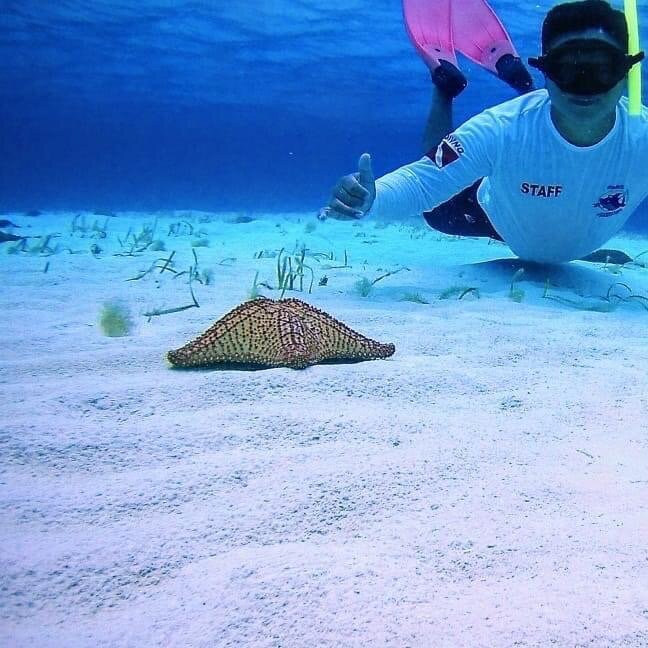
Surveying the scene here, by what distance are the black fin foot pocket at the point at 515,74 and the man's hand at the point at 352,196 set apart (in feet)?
13.4

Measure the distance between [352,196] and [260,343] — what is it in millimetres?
2262

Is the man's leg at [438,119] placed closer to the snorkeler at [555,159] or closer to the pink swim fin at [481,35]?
the pink swim fin at [481,35]

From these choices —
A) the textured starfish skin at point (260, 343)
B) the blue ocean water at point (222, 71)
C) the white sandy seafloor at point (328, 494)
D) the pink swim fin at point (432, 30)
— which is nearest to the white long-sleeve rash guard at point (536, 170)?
the white sandy seafloor at point (328, 494)

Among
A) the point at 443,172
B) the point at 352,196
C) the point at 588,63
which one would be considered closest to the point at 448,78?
the point at 443,172

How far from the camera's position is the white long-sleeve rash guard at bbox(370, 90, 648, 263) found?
535 centimetres

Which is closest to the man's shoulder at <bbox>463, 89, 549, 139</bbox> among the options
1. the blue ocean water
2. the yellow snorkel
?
the yellow snorkel

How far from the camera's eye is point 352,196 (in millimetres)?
4867

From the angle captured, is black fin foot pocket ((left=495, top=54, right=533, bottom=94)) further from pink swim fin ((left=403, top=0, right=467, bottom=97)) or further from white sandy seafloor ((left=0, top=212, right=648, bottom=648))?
white sandy seafloor ((left=0, top=212, right=648, bottom=648))

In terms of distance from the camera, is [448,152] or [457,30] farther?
[457,30]

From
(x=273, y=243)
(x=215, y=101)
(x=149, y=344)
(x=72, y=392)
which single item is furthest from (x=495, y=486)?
(x=215, y=101)

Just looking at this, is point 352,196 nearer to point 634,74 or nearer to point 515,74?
point 634,74

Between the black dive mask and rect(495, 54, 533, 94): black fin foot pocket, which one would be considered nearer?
the black dive mask

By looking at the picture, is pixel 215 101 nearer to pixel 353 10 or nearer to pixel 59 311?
pixel 353 10

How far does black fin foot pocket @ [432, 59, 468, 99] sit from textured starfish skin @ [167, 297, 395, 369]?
601 centimetres
